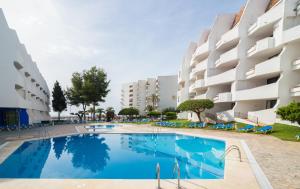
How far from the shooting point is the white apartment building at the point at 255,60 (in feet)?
64.9

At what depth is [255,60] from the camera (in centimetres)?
2553

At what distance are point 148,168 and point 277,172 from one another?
5921mm

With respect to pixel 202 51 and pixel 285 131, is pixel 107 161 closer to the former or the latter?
pixel 285 131

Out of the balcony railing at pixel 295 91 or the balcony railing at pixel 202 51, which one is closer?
the balcony railing at pixel 295 91

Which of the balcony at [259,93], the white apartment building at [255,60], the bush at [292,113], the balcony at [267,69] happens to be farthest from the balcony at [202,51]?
the bush at [292,113]

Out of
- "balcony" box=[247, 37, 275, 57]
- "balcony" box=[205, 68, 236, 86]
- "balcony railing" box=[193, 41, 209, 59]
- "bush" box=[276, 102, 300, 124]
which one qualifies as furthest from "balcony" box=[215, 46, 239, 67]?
"bush" box=[276, 102, 300, 124]

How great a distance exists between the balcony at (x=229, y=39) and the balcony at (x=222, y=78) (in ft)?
14.9

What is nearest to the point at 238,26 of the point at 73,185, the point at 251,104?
the point at 251,104

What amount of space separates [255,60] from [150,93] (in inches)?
2256

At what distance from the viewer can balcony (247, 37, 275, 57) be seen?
21266 mm

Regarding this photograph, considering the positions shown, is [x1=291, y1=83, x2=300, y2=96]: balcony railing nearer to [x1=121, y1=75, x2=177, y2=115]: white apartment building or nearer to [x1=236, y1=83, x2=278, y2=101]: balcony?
[x1=236, y1=83, x2=278, y2=101]: balcony

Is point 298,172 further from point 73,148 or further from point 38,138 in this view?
point 38,138

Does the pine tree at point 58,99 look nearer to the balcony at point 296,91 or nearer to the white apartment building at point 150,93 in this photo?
the white apartment building at point 150,93

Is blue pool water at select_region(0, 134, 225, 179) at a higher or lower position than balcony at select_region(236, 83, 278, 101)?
lower
